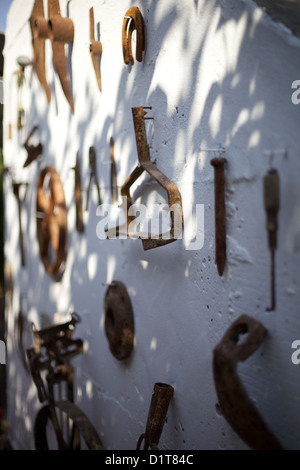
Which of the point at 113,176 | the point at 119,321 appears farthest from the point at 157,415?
the point at 113,176

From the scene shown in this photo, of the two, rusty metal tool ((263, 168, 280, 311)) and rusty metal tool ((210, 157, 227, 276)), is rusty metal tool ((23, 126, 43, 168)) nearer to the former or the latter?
rusty metal tool ((210, 157, 227, 276))

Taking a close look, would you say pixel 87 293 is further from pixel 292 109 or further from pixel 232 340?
pixel 292 109

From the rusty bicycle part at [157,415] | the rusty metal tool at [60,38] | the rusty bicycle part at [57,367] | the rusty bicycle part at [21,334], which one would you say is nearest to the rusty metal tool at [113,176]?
the rusty metal tool at [60,38]

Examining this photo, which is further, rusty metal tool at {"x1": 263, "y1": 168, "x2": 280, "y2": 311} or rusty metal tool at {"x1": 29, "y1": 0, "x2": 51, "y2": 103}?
rusty metal tool at {"x1": 29, "y1": 0, "x2": 51, "y2": 103}

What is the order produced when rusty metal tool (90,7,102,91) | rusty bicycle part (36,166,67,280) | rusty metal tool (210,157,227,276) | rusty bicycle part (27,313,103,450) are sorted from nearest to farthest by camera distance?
1. rusty metal tool (210,157,227,276)
2. rusty metal tool (90,7,102,91)
3. rusty bicycle part (27,313,103,450)
4. rusty bicycle part (36,166,67,280)

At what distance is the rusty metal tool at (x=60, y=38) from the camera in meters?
2.24

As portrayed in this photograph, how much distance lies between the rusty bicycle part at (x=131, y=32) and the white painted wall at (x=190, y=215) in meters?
0.03

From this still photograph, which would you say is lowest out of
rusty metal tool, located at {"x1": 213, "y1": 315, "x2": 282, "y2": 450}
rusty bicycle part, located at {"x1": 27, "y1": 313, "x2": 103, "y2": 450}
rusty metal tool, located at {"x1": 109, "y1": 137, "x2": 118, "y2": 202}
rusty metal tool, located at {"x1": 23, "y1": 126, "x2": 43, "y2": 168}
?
rusty bicycle part, located at {"x1": 27, "y1": 313, "x2": 103, "y2": 450}

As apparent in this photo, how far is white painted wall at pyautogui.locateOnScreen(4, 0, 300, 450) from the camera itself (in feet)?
3.55

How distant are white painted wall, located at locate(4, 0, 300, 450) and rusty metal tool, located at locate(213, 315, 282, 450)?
0.21 feet

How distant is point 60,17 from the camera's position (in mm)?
2264

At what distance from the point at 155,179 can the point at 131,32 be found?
688 mm

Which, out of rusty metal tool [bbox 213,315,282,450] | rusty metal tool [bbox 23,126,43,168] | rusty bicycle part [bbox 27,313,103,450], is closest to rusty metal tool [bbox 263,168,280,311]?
rusty metal tool [bbox 213,315,282,450]

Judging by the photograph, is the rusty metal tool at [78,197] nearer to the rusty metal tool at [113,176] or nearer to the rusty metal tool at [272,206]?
the rusty metal tool at [113,176]
